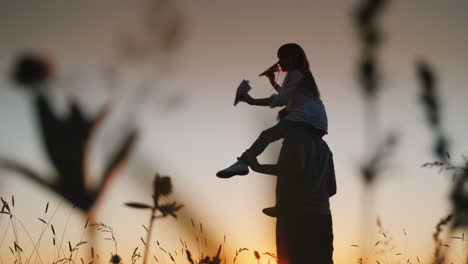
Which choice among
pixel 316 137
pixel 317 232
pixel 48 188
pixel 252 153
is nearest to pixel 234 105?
pixel 252 153

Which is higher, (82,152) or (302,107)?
(302,107)

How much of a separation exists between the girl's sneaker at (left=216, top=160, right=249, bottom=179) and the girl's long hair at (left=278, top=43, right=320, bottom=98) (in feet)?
2.37

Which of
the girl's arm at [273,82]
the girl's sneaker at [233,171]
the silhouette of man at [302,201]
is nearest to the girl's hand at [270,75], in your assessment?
the girl's arm at [273,82]

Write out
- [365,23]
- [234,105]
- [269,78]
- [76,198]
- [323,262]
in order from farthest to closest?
[269,78] < [234,105] < [323,262] < [76,198] < [365,23]

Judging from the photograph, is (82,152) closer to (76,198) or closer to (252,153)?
(76,198)

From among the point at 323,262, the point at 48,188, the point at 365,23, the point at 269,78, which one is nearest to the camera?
the point at 365,23

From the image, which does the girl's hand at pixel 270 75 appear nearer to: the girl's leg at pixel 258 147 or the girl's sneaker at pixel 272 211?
the girl's leg at pixel 258 147

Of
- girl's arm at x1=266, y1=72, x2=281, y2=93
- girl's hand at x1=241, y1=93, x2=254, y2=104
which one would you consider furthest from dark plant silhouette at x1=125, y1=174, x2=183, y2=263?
girl's arm at x1=266, y1=72, x2=281, y2=93

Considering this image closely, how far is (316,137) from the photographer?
3.87 m

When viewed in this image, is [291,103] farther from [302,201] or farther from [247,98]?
[302,201]

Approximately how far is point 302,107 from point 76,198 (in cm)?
236

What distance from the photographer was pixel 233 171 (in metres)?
3.85

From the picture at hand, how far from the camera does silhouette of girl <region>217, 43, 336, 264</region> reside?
366 centimetres

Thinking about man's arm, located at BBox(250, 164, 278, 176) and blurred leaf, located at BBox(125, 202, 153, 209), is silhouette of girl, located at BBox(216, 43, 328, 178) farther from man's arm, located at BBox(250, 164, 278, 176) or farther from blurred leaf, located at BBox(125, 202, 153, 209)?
blurred leaf, located at BBox(125, 202, 153, 209)
